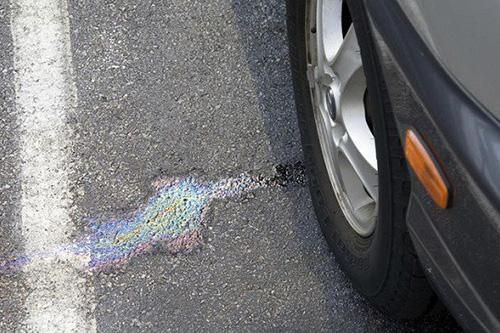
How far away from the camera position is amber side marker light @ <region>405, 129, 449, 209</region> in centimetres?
166

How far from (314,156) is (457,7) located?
46.5 inches

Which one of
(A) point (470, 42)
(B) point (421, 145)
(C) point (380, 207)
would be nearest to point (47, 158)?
(C) point (380, 207)

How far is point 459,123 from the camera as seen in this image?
5.18ft

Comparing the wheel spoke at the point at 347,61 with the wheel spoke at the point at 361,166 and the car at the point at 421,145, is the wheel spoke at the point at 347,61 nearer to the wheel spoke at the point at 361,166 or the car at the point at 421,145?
the car at the point at 421,145

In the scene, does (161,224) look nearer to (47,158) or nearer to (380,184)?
(47,158)

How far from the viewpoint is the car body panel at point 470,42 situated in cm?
152

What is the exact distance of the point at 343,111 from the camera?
7.89ft

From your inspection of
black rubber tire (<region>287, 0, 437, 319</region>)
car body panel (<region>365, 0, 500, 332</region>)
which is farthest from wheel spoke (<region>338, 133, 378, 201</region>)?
car body panel (<region>365, 0, 500, 332</region>)

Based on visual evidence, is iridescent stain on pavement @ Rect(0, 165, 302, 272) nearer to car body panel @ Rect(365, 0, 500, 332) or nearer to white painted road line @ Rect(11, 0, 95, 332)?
white painted road line @ Rect(11, 0, 95, 332)

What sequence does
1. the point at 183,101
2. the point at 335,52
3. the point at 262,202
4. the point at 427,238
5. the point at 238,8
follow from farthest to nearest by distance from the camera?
the point at 238,8 → the point at 183,101 → the point at 262,202 → the point at 335,52 → the point at 427,238

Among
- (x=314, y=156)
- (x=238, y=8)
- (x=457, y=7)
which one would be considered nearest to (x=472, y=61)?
(x=457, y=7)

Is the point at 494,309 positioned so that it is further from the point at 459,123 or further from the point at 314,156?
the point at 314,156

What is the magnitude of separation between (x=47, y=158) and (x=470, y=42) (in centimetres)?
187

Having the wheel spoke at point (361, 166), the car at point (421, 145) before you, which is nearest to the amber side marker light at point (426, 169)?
the car at point (421, 145)
